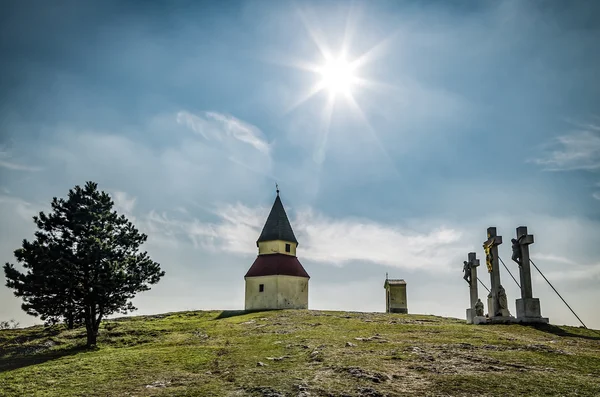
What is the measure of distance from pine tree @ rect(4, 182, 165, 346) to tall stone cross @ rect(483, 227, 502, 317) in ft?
70.1

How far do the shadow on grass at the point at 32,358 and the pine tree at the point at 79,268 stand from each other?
4.72ft


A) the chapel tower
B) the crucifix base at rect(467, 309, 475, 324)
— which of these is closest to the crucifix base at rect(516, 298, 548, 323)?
the crucifix base at rect(467, 309, 475, 324)

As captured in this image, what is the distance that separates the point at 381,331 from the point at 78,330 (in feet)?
72.1

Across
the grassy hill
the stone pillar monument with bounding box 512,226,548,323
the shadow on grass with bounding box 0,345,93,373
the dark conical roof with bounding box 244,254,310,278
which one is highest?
the dark conical roof with bounding box 244,254,310,278

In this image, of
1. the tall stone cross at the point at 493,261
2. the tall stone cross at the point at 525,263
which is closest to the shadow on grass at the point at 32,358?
the tall stone cross at the point at 493,261

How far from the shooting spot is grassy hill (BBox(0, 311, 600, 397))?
42.8 ft

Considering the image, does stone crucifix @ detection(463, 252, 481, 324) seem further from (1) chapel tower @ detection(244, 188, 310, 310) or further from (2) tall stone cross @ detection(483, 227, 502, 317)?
(1) chapel tower @ detection(244, 188, 310, 310)

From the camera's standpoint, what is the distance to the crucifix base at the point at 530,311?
2647 centimetres

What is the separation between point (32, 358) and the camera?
24.5 meters

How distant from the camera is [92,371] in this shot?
1855cm

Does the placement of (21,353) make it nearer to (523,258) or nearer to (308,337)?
(308,337)

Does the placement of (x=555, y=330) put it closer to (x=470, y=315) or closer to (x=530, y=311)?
(x=530, y=311)

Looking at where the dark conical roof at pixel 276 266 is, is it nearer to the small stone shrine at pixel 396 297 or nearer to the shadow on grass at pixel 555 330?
the small stone shrine at pixel 396 297

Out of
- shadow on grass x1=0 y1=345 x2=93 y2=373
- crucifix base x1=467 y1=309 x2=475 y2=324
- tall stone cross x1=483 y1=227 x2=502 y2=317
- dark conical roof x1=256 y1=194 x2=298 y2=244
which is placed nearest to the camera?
shadow on grass x1=0 y1=345 x2=93 y2=373
